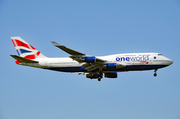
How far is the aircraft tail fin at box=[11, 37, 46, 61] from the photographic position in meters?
58.9

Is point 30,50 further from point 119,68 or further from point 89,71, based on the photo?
point 119,68

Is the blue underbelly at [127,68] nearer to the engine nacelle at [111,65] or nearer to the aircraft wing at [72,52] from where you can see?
the engine nacelle at [111,65]

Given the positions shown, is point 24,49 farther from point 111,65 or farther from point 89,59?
point 111,65

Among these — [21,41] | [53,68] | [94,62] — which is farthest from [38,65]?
[94,62]

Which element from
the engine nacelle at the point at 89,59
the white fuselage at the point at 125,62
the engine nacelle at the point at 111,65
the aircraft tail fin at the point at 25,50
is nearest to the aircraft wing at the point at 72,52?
the engine nacelle at the point at 89,59

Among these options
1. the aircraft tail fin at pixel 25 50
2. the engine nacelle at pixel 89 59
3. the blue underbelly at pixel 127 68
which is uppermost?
the aircraft tail fin at pixel 25 50

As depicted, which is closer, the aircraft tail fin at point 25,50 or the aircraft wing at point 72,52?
the aircraft wing at point 72,52

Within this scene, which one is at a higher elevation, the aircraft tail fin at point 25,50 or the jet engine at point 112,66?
the aircraft tail fin at point 25,50

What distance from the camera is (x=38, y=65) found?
5653cm

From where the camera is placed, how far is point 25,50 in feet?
195

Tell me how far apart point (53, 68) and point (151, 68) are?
20.1 meters

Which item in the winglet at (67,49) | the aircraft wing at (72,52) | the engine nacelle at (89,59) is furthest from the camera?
the engine nacelle at (89,59)

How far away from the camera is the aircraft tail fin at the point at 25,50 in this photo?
193 ft

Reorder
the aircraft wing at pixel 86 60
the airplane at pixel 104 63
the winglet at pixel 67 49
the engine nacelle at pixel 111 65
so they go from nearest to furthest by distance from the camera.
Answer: the winglet at pixel 67 49
the aircraft wing at pixel 86 60
the engine nacelle at pixel 111 65
the airplane at pixel 104 63
